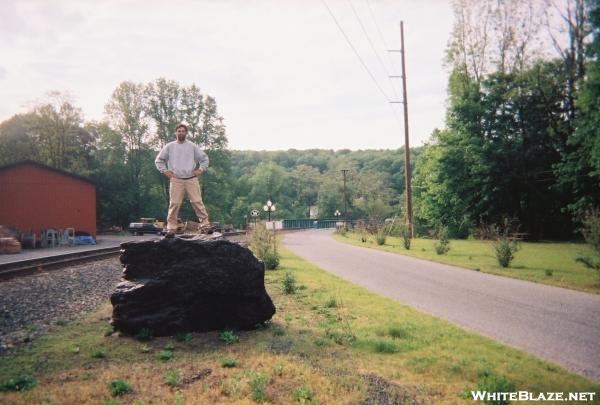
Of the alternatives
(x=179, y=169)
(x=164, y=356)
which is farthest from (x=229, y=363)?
(x=179, y=169)

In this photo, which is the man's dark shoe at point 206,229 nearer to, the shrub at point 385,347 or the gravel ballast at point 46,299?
the gravel ballast at point 46,299

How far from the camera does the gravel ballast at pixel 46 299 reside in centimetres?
627

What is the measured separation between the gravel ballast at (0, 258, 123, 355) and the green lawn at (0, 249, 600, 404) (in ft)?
1.42

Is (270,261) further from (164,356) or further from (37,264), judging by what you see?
(164,356)

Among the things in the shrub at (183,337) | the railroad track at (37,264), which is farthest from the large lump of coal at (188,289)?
the railroad track at (37,264)

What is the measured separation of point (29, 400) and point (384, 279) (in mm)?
9835

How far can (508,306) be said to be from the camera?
8.27 m

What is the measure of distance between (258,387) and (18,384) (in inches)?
103

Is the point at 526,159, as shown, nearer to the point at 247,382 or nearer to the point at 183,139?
the point at 183,139

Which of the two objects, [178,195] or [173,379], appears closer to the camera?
[173,379]

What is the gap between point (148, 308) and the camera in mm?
6246

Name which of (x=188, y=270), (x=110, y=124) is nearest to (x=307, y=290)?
(x=188, y=270)

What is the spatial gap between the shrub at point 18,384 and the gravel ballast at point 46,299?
131cm

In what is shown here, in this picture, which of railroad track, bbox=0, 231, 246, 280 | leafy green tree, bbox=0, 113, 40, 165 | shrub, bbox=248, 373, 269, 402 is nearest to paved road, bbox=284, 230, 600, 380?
shrub, bbox=248, 373, 269, 402
